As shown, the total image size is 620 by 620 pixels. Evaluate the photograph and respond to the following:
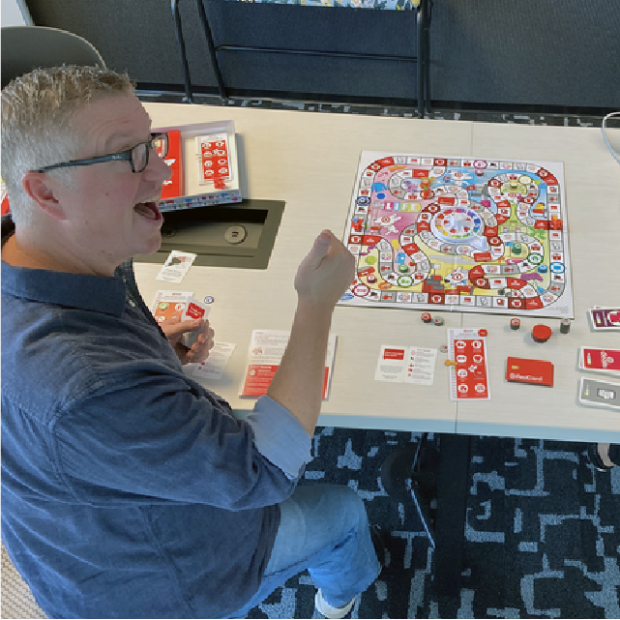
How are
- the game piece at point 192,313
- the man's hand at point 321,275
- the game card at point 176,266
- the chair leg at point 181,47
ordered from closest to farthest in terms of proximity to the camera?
the man's hand at point 321,275 < the game piece at point 192,313 < the game card at point 176,266 < the chair leg at point 181,47

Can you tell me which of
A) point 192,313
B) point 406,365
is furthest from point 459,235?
point 192,313

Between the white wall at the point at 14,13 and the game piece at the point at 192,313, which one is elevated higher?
the white wall at the point at 14,13

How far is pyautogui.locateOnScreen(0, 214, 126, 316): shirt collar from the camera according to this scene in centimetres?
101

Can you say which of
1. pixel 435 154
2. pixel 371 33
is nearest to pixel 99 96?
pixel 435 154

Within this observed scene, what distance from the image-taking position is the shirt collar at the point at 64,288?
1007 mm

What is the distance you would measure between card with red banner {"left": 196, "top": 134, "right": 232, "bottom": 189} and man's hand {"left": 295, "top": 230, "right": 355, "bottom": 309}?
1.91 ft

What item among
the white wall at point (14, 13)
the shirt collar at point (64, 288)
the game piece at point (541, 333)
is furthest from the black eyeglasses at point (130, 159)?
the white wall at point (14, 13)

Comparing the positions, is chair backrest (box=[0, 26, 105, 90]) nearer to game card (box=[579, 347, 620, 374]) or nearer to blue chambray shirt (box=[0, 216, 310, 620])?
blue chambray shirt (box=[0, 216, 310, 620])

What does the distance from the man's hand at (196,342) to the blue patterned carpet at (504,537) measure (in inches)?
29.5

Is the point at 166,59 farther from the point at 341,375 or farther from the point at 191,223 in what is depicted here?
the point at 341,375

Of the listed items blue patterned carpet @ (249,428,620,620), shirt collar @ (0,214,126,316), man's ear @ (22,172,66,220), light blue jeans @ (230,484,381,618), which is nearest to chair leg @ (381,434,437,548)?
blue patterned carpet @ (249,428,620,620)

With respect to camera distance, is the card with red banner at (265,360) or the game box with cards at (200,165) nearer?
the card with red banner at (265,360)

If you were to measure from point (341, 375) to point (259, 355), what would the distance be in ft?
0.56

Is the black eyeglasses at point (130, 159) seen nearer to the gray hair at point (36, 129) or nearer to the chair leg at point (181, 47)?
the gray hair at point (36, 129)
